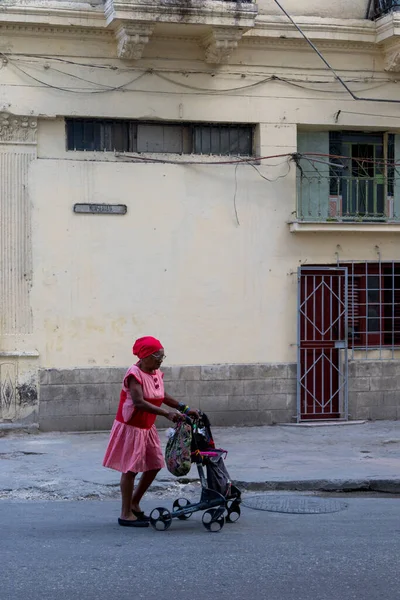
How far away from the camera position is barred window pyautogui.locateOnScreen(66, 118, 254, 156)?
14.2 meters

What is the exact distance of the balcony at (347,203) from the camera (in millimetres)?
14873

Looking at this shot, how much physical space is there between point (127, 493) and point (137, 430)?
542 mm

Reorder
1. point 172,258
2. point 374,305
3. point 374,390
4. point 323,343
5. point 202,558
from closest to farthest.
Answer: point 202,558, point 172,258, point 323,343, point 374,390, point 374,305

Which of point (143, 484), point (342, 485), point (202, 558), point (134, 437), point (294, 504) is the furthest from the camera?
point (342, 485)

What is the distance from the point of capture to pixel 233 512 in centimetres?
869

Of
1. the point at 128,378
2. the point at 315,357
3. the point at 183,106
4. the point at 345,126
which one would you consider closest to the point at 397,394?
the point at 315,357

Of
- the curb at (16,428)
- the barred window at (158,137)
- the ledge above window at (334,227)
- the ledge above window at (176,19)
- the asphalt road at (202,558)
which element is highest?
the ledge above window at (176,19)

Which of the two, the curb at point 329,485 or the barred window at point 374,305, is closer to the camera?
the curb at point 329,485

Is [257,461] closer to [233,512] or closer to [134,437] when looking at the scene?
[233,512]

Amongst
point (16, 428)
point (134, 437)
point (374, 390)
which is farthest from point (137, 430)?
point (374, 390)

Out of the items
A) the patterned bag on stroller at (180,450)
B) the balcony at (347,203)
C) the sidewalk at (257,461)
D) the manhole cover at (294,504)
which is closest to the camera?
the patterned bag on stroller at (180,450)

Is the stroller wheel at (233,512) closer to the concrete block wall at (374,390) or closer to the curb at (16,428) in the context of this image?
the curb at (16,428)

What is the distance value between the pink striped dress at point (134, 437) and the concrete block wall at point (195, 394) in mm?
5529

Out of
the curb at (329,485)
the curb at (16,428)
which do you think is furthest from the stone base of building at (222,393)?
the curb at (329,485)
